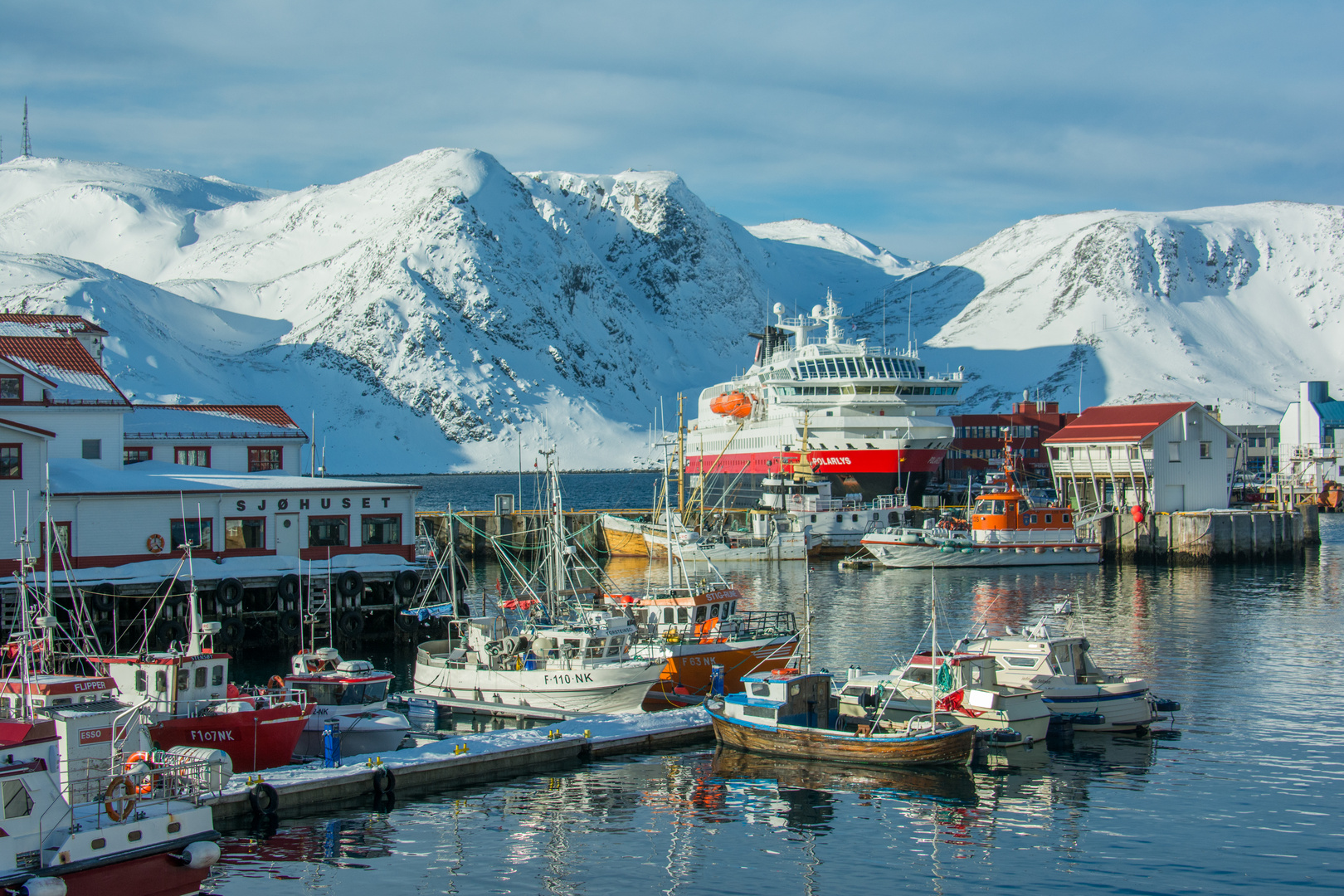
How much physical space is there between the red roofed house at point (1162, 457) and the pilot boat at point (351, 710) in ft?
180

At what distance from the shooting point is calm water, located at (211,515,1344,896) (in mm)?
19469

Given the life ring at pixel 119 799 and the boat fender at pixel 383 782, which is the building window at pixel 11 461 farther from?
the life ring at pixel 119 799

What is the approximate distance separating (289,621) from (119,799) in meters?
26.8

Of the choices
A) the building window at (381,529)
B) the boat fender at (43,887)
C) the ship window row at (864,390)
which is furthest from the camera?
the ship window row at (864,390)

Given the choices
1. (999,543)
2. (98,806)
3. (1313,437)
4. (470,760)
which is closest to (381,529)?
(470,760)

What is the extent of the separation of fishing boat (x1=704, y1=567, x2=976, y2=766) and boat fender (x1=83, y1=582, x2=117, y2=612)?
22.9 meters

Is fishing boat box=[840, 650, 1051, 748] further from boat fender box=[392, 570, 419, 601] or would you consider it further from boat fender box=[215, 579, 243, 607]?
boat fender box=[215, 579, 243, 607]

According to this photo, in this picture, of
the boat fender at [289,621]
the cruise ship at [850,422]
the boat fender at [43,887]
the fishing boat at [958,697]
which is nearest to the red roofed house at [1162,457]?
the cruise ship at [850,422]

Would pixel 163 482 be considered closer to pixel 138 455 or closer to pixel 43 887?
pixel 138 455

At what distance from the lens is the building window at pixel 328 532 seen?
153 ft

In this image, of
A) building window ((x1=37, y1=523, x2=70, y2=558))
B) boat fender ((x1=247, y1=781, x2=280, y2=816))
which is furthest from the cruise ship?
boat fender ((x1=247, y1=781, x2=280, y2=816))

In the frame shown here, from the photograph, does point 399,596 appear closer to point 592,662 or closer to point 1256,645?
point 592,662

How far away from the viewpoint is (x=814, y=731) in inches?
1030

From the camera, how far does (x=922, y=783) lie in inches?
970
